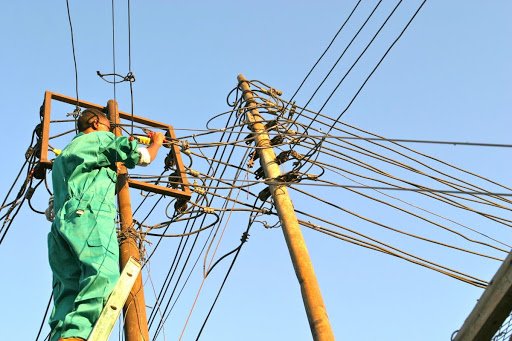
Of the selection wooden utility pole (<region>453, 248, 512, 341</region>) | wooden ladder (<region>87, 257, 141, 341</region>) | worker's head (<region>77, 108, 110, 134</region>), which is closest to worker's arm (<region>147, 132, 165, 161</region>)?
worker's head (<region>77, 108, 110, 134</region>)

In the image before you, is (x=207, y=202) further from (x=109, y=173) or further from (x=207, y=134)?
(x=109, y=173)

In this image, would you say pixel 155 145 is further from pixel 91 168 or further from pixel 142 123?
pixel 142 123

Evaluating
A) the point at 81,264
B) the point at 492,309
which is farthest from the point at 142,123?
the point at 492,309

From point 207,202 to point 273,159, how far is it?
91cm

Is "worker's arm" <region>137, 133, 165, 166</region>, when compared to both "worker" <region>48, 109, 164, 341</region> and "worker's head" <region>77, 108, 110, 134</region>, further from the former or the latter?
"worker's head" <region>77, 108, 110, 134</region>

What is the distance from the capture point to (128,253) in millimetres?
7969

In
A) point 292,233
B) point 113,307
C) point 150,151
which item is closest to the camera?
point 113,307

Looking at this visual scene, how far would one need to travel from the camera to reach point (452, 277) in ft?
28.8

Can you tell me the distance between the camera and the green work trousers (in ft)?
17.2

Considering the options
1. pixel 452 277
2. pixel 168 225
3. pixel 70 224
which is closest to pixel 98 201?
pixel 70 224

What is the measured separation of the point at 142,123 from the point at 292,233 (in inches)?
101

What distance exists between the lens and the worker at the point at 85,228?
17.4ft

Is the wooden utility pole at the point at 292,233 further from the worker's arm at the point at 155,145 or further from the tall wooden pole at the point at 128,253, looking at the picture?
the worker's arm at the point at 155,145

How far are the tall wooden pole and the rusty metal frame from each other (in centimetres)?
14
